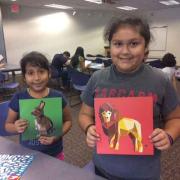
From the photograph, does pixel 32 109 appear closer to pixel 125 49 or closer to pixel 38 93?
pixel 38 93

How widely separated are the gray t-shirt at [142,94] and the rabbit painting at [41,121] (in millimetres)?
373

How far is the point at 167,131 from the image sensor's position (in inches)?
40.4

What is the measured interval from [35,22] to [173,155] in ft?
30.4

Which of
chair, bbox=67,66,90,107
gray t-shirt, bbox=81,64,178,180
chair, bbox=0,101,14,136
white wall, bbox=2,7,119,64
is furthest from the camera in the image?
white wall, bbox=2,7,119,64

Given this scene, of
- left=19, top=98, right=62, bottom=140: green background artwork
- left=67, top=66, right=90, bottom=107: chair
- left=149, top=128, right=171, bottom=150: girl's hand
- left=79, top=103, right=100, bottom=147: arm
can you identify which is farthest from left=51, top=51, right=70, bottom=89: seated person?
left=149, top=128, right=171, bottom=150: girl's hand

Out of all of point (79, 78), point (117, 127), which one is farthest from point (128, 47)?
point (79, 78)

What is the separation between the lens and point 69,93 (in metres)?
6.45

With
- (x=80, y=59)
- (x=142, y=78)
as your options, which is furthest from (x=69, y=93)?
(x=142, y=78)

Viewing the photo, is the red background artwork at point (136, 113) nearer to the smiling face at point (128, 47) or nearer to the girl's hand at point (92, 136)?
the girl's hand at point (92, 136)

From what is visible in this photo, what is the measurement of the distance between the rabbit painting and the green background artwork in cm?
2

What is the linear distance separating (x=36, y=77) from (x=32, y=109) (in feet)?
0.86

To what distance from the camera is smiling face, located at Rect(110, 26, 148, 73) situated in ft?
3.27

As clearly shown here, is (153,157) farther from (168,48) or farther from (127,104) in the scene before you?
(168,48)

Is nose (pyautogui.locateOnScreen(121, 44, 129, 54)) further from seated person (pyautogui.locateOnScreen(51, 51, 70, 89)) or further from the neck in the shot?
seated person (pyautogui.locateOnScreen(51, 51, 70, 89))
